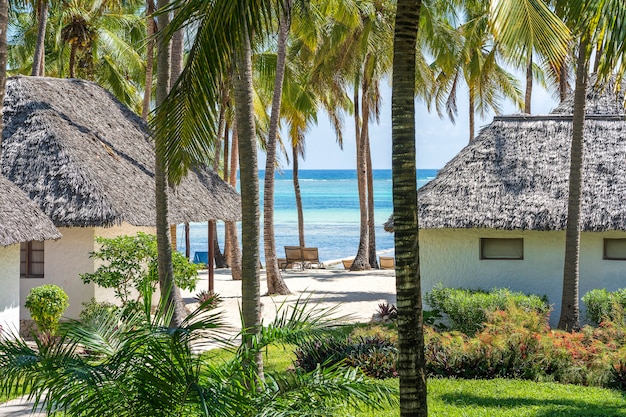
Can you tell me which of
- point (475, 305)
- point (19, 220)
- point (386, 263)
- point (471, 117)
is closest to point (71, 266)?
point (19, 220)

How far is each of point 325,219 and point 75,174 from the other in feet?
223

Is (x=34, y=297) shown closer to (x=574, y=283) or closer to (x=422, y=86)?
(x=574, y=283)

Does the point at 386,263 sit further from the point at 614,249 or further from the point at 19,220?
the point at 19,220

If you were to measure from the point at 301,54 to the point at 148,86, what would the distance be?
8.32 metres

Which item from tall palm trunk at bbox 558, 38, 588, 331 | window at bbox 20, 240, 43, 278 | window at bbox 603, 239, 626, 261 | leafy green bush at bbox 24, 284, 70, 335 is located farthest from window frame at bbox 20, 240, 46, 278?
window at bbox 603, 239, 626, 261

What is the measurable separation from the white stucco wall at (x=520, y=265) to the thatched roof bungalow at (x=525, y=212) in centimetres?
2

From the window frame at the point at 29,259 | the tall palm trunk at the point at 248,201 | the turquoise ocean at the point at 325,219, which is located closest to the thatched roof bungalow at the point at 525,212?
the window frame at the point at 29,259

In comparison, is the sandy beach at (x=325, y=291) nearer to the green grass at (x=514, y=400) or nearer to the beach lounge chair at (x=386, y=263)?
the beach lounge chair at (x=386, y=263)

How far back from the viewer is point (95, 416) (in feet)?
19.1

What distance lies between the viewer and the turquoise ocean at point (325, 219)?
6425cm

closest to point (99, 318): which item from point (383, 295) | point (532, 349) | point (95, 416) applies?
point (95, 416)

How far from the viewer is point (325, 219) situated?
8331 cm

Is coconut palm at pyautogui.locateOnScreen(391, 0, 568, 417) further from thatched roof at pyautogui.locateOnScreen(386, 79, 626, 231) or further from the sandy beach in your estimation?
thatched roof at pyautogui.locateOnScreen(386, 79, 626, 231)

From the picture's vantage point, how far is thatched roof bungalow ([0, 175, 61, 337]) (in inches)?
514
